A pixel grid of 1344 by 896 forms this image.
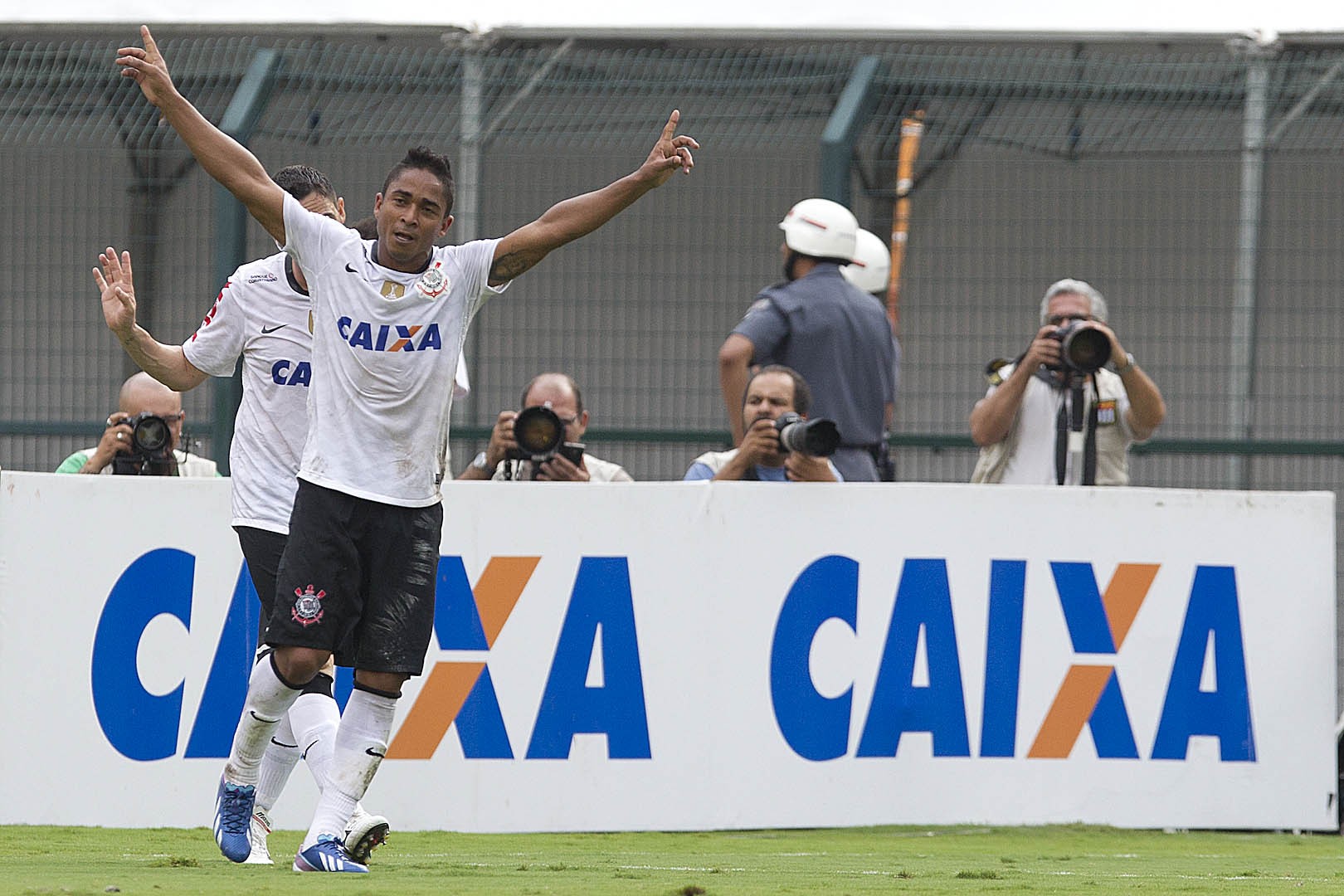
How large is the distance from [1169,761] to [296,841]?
319 centimetres

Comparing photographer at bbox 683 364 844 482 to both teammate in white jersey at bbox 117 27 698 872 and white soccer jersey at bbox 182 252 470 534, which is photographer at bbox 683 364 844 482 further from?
teammate in white jersey at bbox 117 27 698 872

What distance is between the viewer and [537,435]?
296 inches

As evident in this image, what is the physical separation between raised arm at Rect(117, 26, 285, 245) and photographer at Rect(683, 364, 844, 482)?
9.04 ft

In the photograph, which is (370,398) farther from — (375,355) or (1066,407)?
(1066,407)

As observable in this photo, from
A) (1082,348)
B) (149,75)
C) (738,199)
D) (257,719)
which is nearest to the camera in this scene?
(149,75)

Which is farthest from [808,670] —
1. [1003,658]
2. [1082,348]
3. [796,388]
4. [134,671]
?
[134,671]

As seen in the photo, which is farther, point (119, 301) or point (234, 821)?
point (119, 301)

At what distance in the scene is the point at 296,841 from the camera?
6.52 meters

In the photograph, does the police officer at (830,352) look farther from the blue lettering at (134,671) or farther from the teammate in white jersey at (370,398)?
the teammate in white jersey at (370,398)

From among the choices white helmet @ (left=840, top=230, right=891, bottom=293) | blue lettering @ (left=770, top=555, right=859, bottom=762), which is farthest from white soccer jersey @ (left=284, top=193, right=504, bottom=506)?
white helmet @ (left=840, top=230, right=891, bottom=293)

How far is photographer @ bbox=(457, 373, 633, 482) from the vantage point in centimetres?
751

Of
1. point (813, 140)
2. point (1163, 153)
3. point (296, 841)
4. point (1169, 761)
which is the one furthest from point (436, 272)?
point (1163, 153)

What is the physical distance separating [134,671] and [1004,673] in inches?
123

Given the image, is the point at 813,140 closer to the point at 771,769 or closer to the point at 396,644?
the point at 771,769
